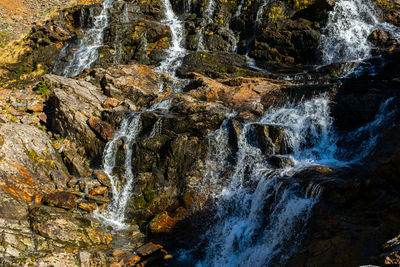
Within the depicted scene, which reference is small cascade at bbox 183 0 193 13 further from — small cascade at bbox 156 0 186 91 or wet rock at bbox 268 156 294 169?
wet rock at bbox 268 156 294 169

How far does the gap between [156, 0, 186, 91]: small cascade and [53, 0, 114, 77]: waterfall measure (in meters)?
5.17

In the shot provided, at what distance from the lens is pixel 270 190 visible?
31.0 ft

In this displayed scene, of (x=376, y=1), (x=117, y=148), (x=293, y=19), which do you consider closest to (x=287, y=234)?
(x=117, y=148)

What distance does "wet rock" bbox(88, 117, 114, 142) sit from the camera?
14.7 meters

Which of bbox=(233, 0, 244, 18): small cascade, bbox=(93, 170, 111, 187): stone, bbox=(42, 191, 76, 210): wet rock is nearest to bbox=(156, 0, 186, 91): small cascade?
bbox=(233, 0, 244, 18): small cascade

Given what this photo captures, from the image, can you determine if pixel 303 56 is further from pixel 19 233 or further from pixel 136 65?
pixel 19 233

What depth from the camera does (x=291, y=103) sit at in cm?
1441

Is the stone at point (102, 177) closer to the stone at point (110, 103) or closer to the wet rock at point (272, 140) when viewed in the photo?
the stone at point (110, 103)

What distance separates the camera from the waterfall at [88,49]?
2219 centimetres

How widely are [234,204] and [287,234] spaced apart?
143 inches

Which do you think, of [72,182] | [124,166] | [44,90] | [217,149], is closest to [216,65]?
[217,149]

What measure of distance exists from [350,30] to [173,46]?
12.6 m

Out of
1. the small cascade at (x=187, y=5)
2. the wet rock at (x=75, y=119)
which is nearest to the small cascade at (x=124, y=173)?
the wet rock at (x=75, y=119)

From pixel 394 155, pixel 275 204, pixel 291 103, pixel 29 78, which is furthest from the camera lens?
pixel 29 78
